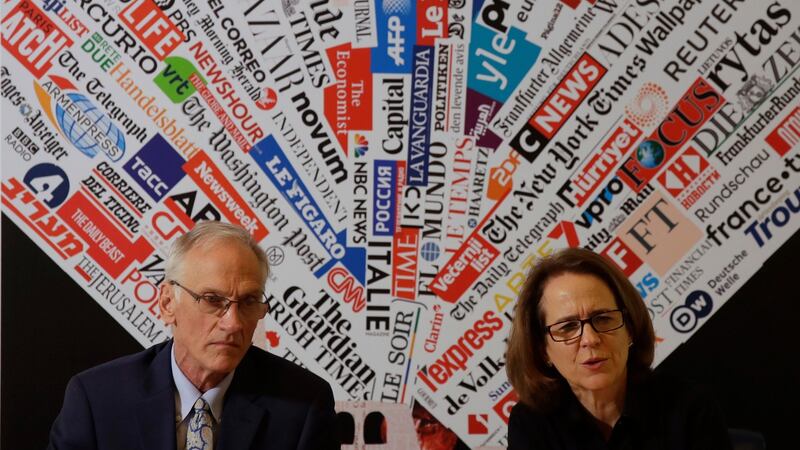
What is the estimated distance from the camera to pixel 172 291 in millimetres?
1895

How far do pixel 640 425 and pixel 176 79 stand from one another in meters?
1.77

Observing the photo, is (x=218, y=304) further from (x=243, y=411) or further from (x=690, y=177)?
(x=690, y=177)

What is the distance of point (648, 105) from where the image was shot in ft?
8.79

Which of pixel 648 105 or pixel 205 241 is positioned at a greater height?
pixel 205 241

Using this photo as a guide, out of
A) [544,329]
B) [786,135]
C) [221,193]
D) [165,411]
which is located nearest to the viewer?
[165,411]

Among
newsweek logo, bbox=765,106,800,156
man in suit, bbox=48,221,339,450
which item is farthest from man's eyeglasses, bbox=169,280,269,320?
newsweek logo, bbox=765,106,800,156

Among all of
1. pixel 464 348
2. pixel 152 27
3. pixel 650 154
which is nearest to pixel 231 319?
pixel 464 348

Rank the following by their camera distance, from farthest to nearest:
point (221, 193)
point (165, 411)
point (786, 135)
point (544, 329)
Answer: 1. point (221, 193)
2. point (786, 135)
3. point (544, 329)
4. point (165, 411)

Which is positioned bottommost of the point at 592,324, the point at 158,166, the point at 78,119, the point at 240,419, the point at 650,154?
the point at 650,154

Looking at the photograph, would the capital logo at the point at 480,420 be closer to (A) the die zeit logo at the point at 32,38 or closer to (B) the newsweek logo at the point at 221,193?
(B) the newsweek logo at the point at 221,193

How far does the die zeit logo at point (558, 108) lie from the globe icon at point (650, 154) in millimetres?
242

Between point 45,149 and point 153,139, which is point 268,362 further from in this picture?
point 45,149

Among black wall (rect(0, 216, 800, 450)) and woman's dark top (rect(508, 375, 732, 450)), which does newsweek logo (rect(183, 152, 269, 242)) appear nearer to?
black wall (rect(0, 216, 800, 450))

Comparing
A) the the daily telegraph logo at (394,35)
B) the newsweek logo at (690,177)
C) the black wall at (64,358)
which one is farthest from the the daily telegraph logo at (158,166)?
the newsweek logo at (690,177)
